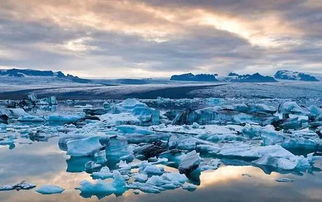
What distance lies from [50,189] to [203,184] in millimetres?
3320

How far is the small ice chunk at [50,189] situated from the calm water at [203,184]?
4.8 inches

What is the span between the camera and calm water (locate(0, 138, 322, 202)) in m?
8.16

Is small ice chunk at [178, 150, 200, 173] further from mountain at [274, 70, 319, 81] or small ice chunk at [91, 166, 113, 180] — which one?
mountain at [274, 70, 319, 81]

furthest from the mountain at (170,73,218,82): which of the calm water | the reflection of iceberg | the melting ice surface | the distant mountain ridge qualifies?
the calm water

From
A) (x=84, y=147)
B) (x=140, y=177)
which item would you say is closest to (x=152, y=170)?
(x=140, y=177)

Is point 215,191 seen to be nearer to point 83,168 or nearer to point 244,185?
point 244,185

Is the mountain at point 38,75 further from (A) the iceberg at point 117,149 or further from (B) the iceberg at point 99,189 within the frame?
(B) the iceberg at point 99,189

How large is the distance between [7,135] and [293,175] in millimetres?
11475

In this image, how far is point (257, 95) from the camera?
2277 inches

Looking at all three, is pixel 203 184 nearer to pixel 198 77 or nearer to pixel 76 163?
pixel 76 163

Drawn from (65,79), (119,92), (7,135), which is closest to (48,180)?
(7,135)

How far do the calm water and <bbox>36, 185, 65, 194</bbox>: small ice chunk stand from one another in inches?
4.8

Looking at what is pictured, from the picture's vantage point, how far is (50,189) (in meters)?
8.33

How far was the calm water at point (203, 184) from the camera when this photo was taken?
26.8 ft
